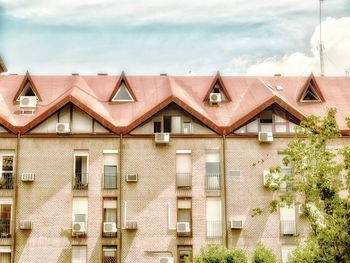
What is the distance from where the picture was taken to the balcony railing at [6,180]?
128ft

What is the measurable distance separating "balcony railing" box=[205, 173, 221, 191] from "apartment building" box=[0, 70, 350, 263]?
9 cm

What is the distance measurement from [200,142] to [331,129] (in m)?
15.8

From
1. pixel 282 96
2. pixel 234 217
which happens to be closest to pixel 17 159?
pixel 234 217

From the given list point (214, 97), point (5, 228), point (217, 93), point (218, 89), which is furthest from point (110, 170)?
point (218, 89)

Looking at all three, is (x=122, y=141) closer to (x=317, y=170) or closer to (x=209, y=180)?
(x=209, y=180)

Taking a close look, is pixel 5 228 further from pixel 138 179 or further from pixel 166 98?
pixel 166 98

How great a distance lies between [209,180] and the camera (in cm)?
3978

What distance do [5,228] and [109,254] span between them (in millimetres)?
6510

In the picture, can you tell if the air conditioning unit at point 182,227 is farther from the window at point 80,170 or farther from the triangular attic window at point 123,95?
the triangular attic window at point 123,95

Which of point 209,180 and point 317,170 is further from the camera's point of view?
point 209,180

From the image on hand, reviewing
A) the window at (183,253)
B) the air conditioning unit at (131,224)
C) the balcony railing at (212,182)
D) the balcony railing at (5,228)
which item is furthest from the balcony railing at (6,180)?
the balcony railing at (212,182)

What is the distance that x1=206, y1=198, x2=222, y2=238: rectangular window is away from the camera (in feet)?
128

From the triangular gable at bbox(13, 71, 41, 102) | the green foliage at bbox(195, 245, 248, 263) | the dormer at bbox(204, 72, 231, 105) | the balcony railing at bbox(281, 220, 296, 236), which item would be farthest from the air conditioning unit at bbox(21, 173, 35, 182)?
the balcony railing at bbox(281, 220, 296, 236)

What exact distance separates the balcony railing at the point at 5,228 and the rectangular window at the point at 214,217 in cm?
1207
